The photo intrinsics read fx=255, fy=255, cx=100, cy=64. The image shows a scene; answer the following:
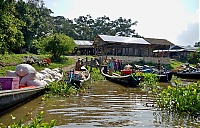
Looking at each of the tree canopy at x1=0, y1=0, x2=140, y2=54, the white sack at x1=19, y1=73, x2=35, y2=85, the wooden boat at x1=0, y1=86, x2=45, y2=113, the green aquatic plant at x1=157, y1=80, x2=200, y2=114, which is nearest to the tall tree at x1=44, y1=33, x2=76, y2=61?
the tree canopy at x1=0, y1=0, x2=140, y2=54

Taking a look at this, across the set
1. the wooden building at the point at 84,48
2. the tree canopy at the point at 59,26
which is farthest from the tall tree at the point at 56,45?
the wooden building at the point at 84,48

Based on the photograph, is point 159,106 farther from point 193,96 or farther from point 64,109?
point 64,109

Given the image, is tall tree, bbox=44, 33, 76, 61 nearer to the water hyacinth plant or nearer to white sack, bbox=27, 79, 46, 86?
white sack, bbox=27, 79, 46, 86

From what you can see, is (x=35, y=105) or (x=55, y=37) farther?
(x=55, y=37)

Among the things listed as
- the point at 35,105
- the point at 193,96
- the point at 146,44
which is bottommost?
the point at 35,105

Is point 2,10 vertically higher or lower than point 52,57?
higher

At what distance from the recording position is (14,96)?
7391 mm

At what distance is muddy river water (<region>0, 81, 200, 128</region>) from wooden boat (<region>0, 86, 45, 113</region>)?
0.19m

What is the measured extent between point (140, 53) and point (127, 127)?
27595 millimetres

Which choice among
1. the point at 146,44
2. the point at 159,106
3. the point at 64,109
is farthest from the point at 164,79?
the point at 146,44

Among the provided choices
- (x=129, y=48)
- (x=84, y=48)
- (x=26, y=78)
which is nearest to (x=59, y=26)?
(x=84, y=48)

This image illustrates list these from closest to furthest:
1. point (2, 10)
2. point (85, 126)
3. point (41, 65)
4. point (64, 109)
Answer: point (85, 126), point (64, 109), point (2, 10), point (41, 65)

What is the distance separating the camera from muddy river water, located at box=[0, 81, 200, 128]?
6293mm

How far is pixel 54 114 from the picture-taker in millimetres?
7141
